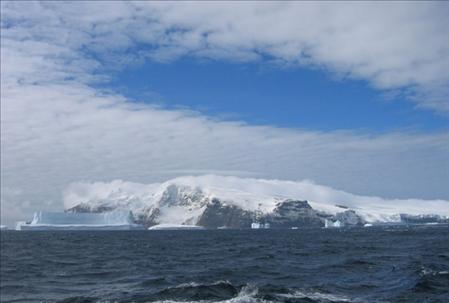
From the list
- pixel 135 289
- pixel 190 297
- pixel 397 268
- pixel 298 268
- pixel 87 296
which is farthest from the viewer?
pixel 298 268

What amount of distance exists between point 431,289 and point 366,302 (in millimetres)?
6024

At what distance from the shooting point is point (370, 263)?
50.7 m

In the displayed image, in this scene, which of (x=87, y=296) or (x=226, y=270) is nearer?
(x=87, y=296)

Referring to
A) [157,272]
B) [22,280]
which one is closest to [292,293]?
[157,272]

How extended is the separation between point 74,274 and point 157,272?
7.49 meters

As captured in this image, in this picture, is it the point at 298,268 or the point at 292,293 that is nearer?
the point at 292,293

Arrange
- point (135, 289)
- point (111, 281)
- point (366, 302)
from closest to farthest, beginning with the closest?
point (366, 302)
point (135, 289)
point (111, 281)

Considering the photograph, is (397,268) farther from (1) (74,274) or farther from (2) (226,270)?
(1) (74,274)

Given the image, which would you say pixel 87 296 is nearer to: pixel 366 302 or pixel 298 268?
pixel 366 302

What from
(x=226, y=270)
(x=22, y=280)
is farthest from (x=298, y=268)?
(x=22, y=280)

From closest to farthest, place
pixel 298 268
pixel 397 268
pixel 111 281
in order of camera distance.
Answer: pixel 111 281 < pixel 397 268 < pixel 298 268

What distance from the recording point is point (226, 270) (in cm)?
4609

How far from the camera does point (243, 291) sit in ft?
110

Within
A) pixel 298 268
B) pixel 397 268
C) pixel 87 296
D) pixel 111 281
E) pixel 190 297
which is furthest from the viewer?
pixel 298 268
